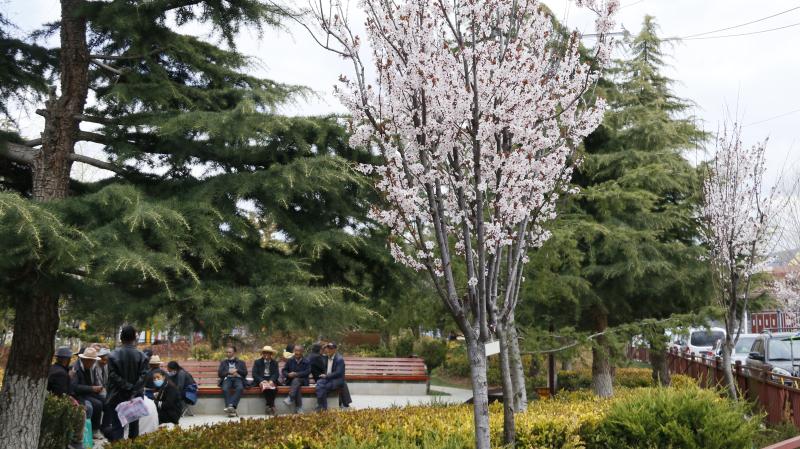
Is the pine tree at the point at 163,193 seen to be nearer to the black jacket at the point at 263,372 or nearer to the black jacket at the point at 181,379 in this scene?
the black jacket at the point at 181,379

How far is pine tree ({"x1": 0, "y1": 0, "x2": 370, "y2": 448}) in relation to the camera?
5328 mm

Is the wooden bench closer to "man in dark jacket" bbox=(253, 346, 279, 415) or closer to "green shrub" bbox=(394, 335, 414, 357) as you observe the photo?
"man in dark jacket" bbox=(253, 346, 279, 415)

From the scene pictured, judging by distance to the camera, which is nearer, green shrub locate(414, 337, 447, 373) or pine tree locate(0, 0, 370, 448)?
pine tree locate(0, 0, 370, 448)

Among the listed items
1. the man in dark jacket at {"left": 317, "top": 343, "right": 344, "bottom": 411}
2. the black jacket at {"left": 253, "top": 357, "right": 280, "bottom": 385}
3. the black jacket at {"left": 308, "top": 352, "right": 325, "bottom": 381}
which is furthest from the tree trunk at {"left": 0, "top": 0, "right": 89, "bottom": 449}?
the black jacket at {"left": 253, "top": 357, "right": 280, "bottom": 385}

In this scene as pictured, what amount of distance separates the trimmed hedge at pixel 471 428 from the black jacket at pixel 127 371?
1.93 meters

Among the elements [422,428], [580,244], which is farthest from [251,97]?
[580,244]

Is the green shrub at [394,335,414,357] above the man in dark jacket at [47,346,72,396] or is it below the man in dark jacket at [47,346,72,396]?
below

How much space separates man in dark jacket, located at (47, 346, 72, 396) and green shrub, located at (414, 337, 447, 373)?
15613 millimetres

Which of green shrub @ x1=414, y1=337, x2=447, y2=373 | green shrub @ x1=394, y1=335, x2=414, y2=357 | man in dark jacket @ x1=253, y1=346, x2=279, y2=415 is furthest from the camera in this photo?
green shrub @ x1=394, y1=335, x2=414, y2=357

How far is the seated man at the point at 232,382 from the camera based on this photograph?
1349 cm

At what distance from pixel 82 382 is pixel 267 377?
15.9 ft

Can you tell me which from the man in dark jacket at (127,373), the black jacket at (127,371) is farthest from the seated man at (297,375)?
the black jacket at (127,371)

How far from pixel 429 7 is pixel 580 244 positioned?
938 cm

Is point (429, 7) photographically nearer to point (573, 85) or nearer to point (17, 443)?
point (573, 85)
